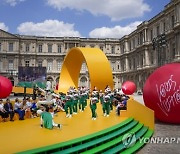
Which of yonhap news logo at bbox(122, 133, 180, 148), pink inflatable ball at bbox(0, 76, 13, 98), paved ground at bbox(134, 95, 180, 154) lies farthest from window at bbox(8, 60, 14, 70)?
yonhap news logo at bbox(122, 133, 180, 148)

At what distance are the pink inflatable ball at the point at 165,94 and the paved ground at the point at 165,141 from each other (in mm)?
492

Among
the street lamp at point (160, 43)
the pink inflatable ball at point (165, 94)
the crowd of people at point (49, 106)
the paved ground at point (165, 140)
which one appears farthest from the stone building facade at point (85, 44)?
the paved ground at point (165, 140)

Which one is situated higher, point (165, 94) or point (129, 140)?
point (165, 94)

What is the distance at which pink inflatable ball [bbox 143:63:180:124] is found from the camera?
→ 11.0m

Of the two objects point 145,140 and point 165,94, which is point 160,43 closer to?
point 165,94

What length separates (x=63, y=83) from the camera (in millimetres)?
24797

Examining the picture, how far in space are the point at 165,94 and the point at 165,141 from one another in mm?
2689

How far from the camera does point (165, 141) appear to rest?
9.05m

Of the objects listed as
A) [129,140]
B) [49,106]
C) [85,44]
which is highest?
[85,44]

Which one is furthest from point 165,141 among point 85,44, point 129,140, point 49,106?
point 85,44

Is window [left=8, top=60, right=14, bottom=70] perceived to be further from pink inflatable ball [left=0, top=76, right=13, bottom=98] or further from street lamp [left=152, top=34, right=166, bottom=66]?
pink inflatable ball [left=0, top=76, right=13, bottom=98]

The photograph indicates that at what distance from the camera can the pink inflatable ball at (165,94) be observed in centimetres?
1095

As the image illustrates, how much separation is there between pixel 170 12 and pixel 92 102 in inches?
1329

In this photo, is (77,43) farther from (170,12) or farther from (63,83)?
(63,83)
